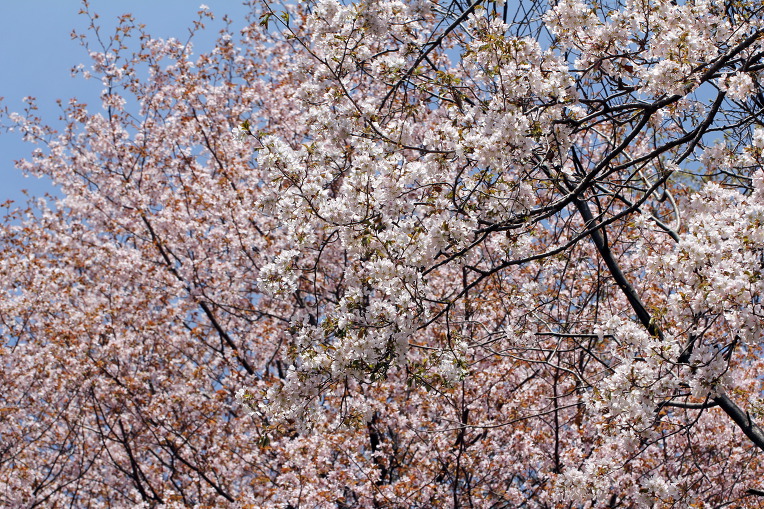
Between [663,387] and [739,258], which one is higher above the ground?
[739,258]

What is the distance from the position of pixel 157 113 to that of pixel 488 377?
8.33m

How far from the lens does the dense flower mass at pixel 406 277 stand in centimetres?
418

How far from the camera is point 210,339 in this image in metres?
11.4

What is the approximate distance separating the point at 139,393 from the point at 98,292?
3313mm

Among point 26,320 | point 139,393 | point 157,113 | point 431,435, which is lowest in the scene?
point 431,435

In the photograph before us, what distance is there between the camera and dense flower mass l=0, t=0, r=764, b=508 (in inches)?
165

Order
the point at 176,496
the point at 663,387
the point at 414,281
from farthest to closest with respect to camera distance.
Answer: the point at 176,496 < the point at 414,281 < the point at 663,387

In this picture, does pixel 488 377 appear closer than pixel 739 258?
No

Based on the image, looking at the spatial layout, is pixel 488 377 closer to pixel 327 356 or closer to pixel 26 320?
pixel 327 356

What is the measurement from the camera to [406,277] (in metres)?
4.12

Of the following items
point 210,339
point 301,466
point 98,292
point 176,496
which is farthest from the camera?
point 98,292

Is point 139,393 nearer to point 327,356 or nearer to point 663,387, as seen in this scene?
point 327,356

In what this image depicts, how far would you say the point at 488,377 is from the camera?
8.91 m

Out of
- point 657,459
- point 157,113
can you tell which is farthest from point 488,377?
point 157,113
